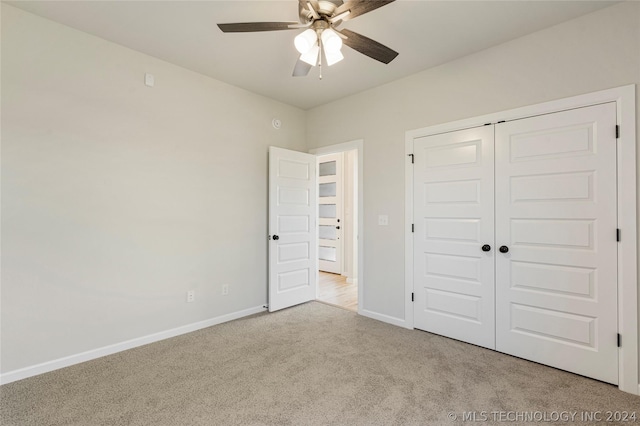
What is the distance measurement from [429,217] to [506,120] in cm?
110

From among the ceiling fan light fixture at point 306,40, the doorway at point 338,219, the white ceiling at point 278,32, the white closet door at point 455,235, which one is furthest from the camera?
the doorway at point 338,219

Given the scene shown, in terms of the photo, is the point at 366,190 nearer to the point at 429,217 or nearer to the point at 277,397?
the point at 429,217

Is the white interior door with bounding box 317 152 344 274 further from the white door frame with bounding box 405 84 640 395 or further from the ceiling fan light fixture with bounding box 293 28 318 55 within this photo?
the white door frame with bounding box 405 84 640 395

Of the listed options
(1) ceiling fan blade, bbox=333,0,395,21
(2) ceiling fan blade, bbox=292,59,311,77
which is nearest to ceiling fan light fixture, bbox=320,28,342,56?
(1) ceiling fan blade, bbox=333,0,395,21

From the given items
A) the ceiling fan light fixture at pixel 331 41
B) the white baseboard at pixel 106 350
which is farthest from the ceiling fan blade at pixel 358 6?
the white baseboard at pixel 106 350

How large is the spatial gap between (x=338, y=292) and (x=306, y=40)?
12.3ft

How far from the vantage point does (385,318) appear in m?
3.41

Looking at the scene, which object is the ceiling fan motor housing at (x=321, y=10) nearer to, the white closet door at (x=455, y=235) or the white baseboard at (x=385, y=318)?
the white closet door at (x=455, y=235)

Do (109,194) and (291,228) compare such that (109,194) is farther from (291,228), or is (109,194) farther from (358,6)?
(358,6)

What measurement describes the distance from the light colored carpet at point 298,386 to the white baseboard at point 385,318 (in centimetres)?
38

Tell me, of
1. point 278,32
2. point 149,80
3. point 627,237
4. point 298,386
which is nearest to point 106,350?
point 298,386

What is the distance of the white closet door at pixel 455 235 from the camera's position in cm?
271

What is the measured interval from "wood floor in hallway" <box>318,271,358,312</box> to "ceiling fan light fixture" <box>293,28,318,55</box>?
3062 millimetres

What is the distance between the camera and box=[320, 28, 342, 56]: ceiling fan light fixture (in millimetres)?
1865
